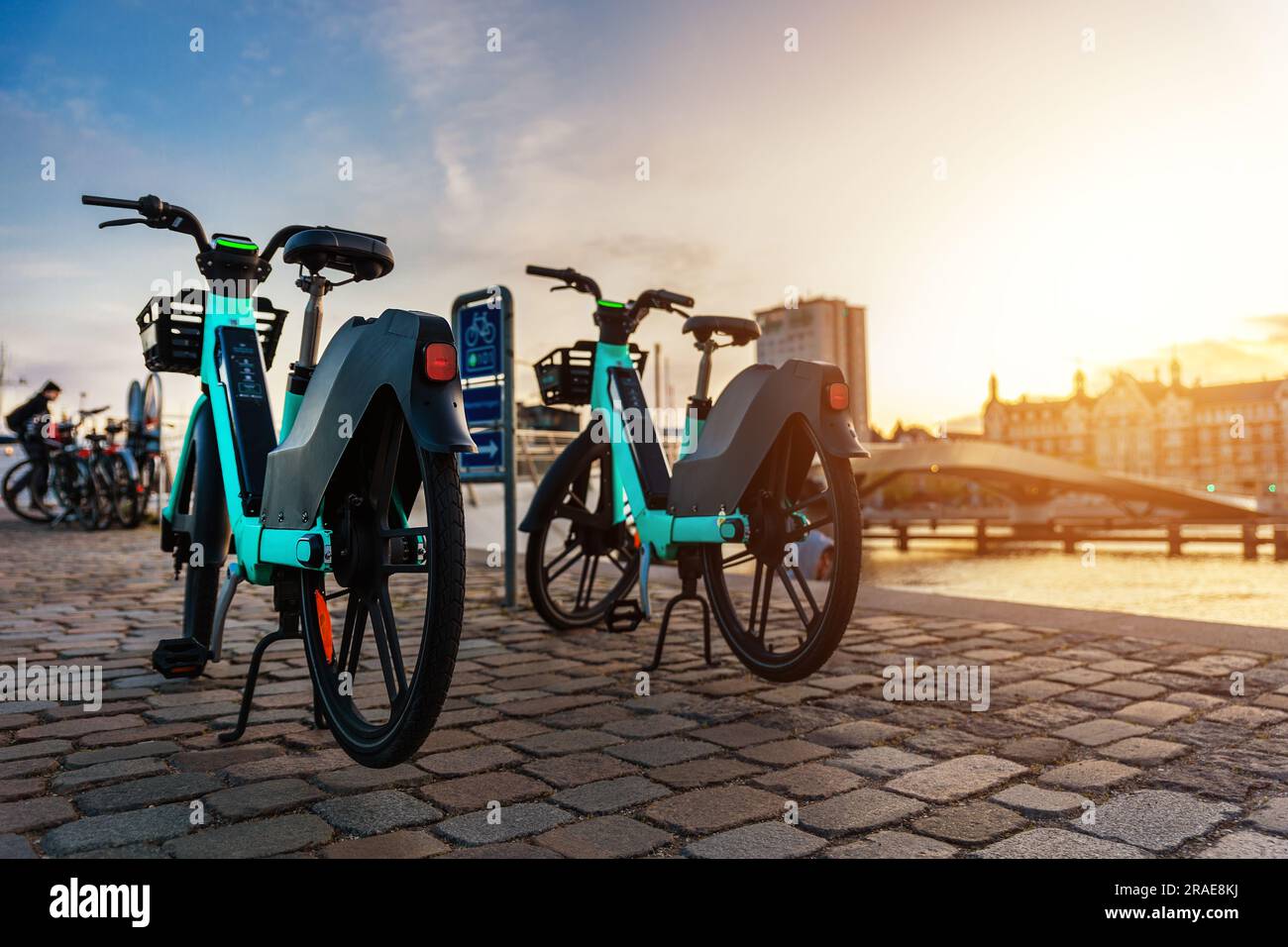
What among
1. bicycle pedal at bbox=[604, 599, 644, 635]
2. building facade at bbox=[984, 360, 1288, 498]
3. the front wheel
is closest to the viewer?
bicycle pedal at bbox=[604, 599, 644, 635]

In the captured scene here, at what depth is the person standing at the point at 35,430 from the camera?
12898mm

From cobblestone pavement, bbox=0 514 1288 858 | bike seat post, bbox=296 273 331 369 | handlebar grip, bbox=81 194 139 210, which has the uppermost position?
handlebar grip, bbox=81 194 139 210

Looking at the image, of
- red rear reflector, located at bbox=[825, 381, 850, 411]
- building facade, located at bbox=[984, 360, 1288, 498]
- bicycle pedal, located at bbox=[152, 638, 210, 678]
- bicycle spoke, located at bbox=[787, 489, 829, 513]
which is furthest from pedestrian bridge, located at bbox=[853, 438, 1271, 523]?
building facade, located at bbox=[984, 360, 1288, 498]

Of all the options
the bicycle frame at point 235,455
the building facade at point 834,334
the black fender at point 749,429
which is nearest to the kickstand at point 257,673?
the bicycle frame at point 235,455

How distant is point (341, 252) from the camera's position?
9.17 feet

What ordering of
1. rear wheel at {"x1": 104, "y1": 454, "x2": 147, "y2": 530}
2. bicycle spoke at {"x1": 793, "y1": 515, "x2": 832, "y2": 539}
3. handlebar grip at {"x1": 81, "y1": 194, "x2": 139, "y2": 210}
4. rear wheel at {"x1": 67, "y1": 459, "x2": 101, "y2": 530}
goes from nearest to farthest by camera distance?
1. handlebar grip at {"x1": 81, "y1": 194, "x2": 139, "y2": 210}
2. bicycle spoke at {"x1": 793, "y1": 515, "x2": 832, "y2": 539}
3. rear wheel at {"x1": 67, "y1": 459, "x2": 101, "y2": 530}
4. rear wheel at {"x1": 104, "y1": 454, "x2": 147, "y2": 530}

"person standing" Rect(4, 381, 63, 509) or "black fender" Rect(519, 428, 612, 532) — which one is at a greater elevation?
"person standing" Rect(4, 381, 63, 509)

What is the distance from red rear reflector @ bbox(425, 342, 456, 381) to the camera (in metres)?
2.28

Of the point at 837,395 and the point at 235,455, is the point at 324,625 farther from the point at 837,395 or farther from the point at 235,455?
the point at 837,395

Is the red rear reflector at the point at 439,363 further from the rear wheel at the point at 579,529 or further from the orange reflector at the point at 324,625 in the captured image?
the rear wheel at the point at 579,529

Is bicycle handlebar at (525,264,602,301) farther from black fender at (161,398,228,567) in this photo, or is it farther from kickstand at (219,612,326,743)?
kickstand at (219,612,326,743)

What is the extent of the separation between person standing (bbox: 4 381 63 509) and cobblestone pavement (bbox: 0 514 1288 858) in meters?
10.1
